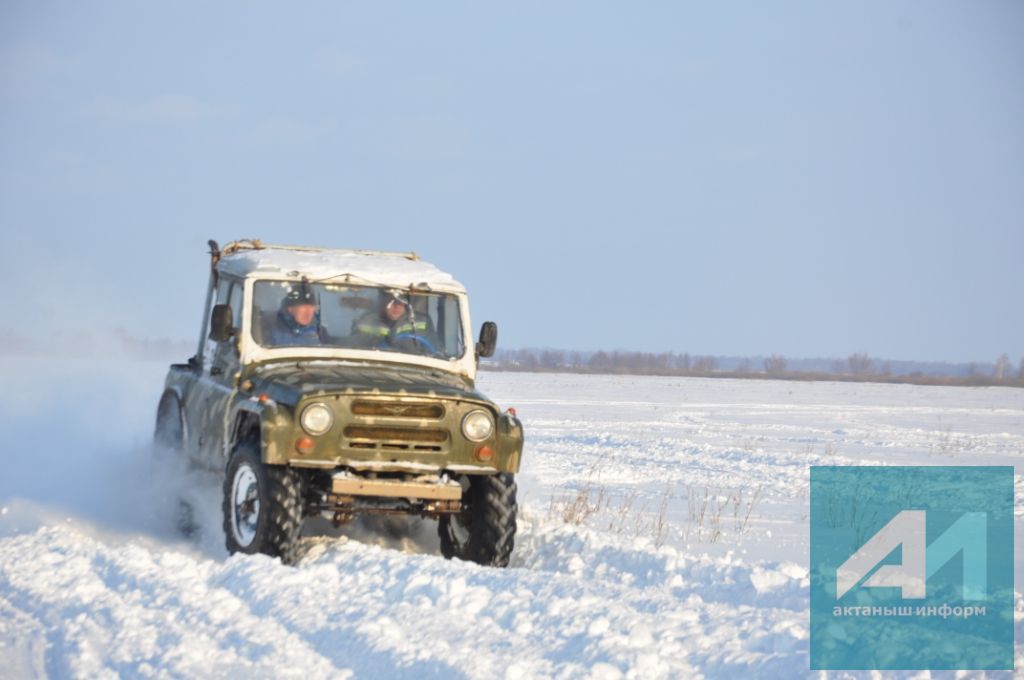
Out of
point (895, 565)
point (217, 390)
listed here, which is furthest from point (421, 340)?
point (895, 565)

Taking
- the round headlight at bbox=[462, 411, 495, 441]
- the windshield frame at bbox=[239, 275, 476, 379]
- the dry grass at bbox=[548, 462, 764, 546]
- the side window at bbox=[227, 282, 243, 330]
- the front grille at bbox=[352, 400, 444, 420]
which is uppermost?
the side window at bbox=[227, 282, 243, 330]

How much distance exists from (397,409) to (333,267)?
1859 mm

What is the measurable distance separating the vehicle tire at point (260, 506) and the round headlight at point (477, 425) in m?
1.19

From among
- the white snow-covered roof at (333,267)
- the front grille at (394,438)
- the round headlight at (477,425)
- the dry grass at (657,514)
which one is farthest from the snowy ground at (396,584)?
the white snow-covered roof at (333,267)

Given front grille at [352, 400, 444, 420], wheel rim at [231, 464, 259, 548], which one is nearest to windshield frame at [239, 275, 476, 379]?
wheel rim at [231, 464, 259, 548]

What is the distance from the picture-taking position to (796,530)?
11.4m

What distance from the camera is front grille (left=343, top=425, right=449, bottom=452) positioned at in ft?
27.5

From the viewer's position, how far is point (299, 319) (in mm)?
9641

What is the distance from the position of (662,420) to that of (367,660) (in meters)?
23.3

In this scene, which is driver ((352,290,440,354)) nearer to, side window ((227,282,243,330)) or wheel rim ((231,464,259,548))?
side window ((227,282,243,330))

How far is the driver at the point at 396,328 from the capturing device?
9.73m

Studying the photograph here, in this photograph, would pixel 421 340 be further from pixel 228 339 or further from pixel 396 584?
pixel 396 584

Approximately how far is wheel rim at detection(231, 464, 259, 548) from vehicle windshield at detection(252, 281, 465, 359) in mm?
1200

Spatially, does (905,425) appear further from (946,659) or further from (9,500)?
(946,659)
